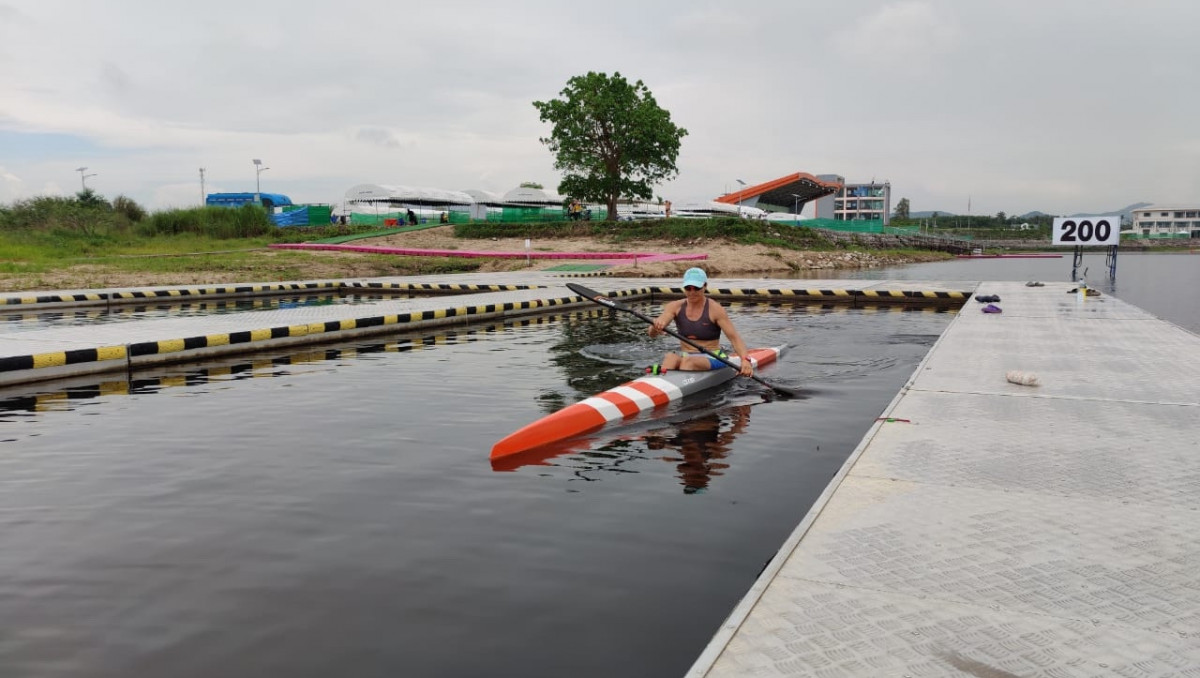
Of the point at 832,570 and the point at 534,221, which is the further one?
the point at 534,221

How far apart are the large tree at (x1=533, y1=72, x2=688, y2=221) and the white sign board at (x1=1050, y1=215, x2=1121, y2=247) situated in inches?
1143

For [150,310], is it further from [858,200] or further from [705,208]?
[858,200]

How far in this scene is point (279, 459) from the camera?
7.00 m

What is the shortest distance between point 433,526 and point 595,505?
1.09m

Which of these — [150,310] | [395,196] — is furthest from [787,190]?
[150,310]

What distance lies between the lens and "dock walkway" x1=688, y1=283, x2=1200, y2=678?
3.15 metres

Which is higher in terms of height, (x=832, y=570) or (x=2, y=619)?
(x=832, y=570)

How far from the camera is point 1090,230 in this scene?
Answer: 26359mm

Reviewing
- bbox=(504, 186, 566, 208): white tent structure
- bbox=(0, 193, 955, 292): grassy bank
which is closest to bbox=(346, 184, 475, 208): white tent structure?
bbox=(504, 186, 566, 208): white tent structure

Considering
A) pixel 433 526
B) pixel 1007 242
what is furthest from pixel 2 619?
pixel 1007 242

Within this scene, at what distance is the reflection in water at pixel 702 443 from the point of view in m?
6.60

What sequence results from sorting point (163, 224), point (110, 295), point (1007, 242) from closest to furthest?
point (110, 295) → point (163, 224) → point (1007, 242)

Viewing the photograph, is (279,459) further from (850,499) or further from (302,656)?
(850,499)

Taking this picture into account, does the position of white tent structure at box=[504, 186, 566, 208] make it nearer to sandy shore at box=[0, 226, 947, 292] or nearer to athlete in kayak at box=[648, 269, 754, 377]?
sandy shore at box=[0, 226, 947, 292]
